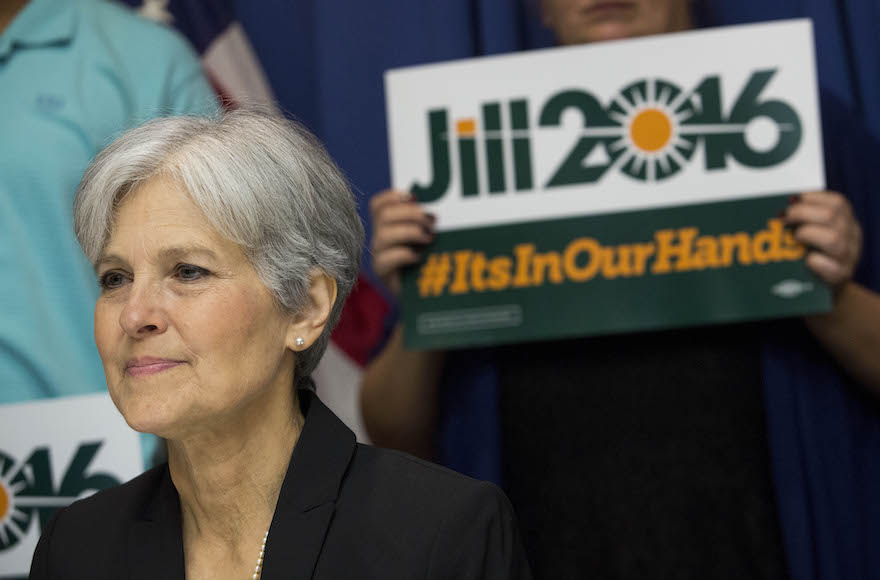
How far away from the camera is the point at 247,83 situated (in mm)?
2682

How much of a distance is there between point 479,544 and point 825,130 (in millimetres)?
1269

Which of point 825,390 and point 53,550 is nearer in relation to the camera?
point 53,550

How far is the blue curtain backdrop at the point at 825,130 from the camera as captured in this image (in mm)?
2096

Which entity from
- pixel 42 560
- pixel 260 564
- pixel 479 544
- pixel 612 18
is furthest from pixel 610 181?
pixel 42 560

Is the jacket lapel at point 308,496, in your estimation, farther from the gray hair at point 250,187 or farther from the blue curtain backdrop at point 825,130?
the blue curtain backdrop at point 825,130

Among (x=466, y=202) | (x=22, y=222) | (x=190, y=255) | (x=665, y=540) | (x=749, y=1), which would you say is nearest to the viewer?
(x=190, y=255)

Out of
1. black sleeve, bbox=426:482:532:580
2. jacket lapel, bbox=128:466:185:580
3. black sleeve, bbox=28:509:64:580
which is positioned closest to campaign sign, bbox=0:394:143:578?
black sleeve, bbox=28:509:64:580

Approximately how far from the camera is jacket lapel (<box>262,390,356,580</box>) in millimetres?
1313

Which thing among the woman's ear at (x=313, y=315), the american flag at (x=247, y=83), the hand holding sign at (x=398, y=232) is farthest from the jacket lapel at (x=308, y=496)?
the american flag at (x=247, y=83)

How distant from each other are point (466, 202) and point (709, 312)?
0.49 m

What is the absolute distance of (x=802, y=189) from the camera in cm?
196

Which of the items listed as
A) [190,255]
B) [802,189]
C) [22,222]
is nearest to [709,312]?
[802,189]

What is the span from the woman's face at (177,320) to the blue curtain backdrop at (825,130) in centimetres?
97

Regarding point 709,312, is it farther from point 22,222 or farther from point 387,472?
point 22,222
